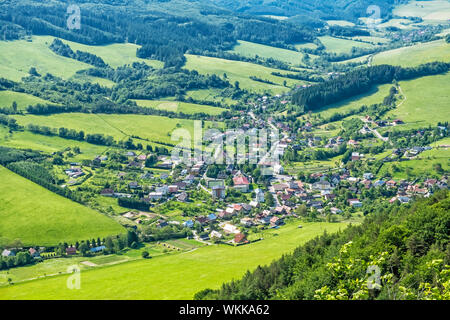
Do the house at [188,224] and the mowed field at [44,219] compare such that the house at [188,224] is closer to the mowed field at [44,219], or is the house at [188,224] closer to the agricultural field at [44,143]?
the mowed field at [44,219]

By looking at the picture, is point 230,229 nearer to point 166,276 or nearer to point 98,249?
point 166,276

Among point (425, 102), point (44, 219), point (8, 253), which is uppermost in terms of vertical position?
point (425, 102)

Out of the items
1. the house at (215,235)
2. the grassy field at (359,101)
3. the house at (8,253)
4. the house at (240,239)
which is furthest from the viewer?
the grassy field at (359,101)

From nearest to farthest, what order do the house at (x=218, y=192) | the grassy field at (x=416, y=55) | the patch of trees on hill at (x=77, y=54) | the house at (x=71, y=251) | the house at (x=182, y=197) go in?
the house at (x=71, y=251) → the house at (x=182, y=197) → the house at (x=218, y=192) → the grassy field at (x=416, y=55) → the patch of trees on hill at (x=77, y=54)

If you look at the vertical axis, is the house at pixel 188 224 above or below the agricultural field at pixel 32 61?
below

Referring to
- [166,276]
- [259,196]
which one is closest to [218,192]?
[259,196]

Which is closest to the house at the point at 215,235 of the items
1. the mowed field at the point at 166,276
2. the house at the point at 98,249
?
the mowed field at the point at 166,276

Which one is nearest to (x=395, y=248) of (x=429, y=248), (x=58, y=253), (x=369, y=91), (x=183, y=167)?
(x=429, y=248)
